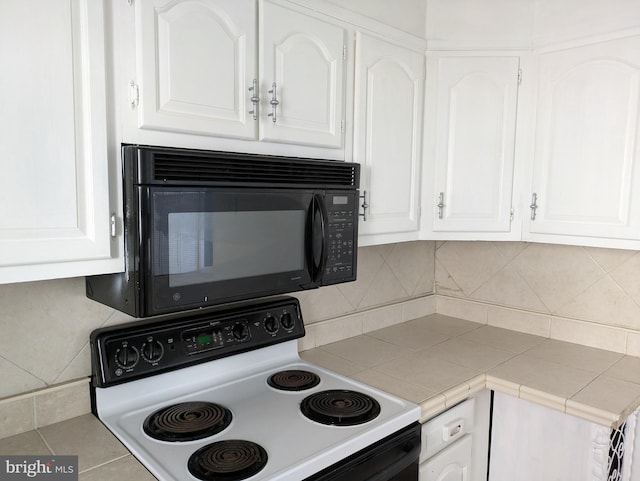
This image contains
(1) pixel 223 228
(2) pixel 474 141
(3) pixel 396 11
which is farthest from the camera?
(2) pixel 474 141

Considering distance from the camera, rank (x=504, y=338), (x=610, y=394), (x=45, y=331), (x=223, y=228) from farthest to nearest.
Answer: (x=504, y=338), (x=610, y=394), (x=45, y=331), (x=223, y=228)

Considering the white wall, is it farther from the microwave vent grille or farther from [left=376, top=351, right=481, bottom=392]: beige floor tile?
[left=376, top=351, right=481, bottom=392]: beige floor tile

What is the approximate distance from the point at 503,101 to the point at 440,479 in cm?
136

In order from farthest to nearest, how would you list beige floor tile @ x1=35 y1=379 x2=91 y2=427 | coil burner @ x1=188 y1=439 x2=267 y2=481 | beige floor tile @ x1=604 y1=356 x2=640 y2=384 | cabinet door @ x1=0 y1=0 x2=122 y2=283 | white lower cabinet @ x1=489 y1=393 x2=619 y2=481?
beige floor tile @ x1=604 y1=356 x2=640 y2=384 → white lower cabinet @ x1=489 y1=393 x2=619 y2=481 → beige floor tile @ x1=35 y1=379 x2=91 y2=427 → coil burner @ x1=188 y1=439 x2=267 y2=481 → cabinet door @ x1=0 y1=0 x2=122 y2=283

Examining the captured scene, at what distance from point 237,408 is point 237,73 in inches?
36.1

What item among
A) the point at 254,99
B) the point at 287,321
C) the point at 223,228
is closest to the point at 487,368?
the point at 287,321

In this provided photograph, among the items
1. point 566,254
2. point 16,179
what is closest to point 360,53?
point 16,179

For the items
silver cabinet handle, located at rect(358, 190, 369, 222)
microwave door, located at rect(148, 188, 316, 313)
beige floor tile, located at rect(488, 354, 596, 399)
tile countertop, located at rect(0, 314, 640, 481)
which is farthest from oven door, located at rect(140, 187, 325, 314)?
beige floor tile, located at rect(488, 354, 596, 399)

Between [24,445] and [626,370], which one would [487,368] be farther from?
[24,445]

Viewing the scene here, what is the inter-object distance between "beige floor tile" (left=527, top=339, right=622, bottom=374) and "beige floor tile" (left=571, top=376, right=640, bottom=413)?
10 centimetres

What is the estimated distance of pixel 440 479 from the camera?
1509mm

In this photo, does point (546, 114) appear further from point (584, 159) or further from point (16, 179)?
point (16, 179)

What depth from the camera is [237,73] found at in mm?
1213

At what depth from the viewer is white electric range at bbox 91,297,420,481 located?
1084 millimetres
